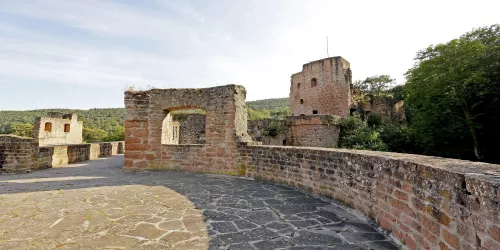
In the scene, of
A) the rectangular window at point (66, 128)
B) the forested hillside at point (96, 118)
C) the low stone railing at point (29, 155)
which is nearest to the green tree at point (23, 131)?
the forested hillside at point (96, 118)

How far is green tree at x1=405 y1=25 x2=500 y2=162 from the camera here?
42.1 feet

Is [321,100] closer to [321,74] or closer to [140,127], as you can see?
[321,74]

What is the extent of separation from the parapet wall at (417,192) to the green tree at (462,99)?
1309cm

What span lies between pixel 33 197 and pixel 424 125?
18807mm

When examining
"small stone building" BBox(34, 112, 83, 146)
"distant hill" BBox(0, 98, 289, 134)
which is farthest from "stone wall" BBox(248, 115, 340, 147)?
"distant hill" BBox(0, 98, 289, 134)

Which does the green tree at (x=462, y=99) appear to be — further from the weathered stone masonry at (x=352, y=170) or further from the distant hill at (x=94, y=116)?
the distant hill at (x=94, y=116)

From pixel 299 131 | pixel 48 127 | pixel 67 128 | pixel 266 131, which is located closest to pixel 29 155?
pixel 266 131

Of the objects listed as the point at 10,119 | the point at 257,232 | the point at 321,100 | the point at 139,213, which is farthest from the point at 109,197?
the point at 10,119

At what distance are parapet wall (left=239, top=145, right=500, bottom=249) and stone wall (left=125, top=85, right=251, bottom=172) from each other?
3.53 metres

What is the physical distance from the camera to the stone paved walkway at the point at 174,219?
2.93 meters

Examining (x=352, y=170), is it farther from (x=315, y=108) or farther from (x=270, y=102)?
(x=270, y=102)

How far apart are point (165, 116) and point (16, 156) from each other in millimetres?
5231

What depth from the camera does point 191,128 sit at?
18156mm

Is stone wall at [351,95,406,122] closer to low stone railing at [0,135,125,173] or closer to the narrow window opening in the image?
low stone railing at [0,135,125,173]
